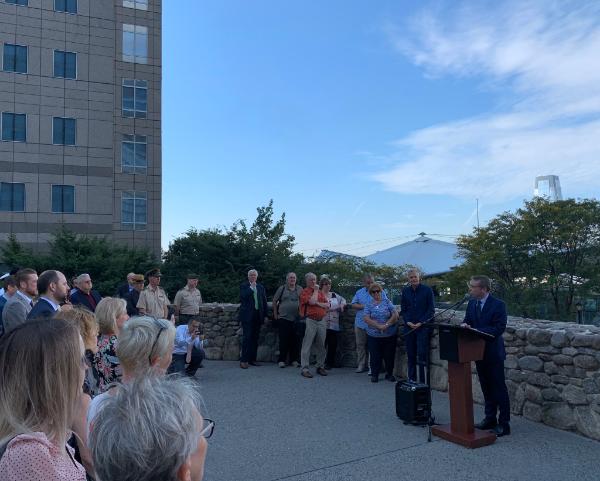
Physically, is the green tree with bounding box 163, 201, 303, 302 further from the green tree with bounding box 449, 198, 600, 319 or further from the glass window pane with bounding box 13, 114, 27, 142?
the glass window pane with bounding box 13, 114, 27, 142

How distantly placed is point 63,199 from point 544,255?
24120 mm

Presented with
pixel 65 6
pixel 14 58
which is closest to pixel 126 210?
pixel 14 58

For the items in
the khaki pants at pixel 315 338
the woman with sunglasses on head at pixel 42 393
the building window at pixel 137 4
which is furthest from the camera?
the building window at pixel 137 4

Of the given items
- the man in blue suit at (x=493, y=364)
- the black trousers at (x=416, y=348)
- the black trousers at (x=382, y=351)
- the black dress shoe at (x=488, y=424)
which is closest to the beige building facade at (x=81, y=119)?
the black trousers at (x=382, y=351)

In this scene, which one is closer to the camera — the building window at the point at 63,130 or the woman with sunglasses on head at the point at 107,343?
the woman with sunglasses on head at the point at 107,343

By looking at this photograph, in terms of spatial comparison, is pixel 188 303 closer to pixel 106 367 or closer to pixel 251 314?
pixel 251 314

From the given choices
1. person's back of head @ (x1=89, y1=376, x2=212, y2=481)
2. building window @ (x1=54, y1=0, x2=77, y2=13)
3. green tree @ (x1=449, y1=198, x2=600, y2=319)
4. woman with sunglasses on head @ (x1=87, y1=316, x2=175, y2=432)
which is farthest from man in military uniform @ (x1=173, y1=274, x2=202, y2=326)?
building window @ (x1=54, y1=0, x2=77, y2=13)

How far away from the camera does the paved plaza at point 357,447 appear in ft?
16.1

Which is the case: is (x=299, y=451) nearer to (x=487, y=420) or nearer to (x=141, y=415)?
(x=487, y=420)

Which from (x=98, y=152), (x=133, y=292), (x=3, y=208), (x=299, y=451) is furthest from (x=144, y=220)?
(x=299, y=451)

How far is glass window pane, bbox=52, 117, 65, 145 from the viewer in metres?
29.8

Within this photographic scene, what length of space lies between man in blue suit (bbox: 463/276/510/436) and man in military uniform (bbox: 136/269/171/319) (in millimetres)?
5453

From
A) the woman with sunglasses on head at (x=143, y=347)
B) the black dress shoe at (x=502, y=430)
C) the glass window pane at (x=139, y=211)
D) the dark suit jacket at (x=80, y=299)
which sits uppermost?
the glass window pane at (x=139, y=211)

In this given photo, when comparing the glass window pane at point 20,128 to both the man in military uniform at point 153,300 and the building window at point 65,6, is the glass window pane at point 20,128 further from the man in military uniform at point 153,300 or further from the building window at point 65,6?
the man in military uniform at point 153,300
